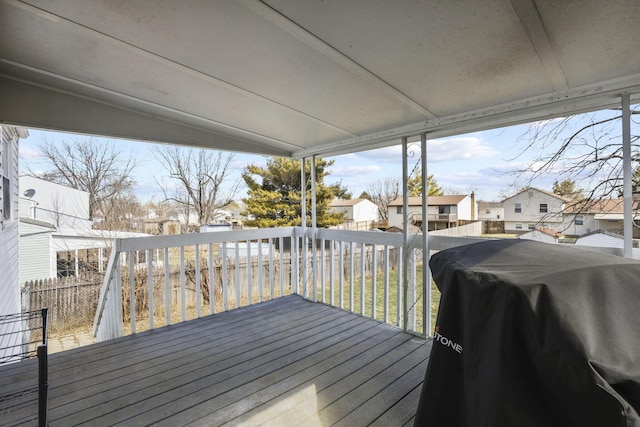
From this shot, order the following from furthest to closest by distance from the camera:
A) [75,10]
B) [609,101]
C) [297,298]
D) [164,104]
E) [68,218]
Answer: [68,218], [297,298], [164,104], [609,101], [75,10]

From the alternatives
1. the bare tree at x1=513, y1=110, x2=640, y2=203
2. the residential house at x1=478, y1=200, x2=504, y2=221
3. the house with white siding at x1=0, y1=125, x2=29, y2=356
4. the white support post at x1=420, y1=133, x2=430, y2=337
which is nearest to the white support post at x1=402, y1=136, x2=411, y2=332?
the white support post at x1=420, y1=133, x2=430, y2=337

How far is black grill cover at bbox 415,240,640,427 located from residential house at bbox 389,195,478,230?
165cm

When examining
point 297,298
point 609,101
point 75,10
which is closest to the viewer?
point 75,10

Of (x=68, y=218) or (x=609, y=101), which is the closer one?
(x=609, y=101)

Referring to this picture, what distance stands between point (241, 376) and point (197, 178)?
9390mm

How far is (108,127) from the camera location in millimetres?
2738

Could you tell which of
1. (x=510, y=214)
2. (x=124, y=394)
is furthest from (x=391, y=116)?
(x=124, y=394)

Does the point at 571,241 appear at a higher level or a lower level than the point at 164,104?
lower

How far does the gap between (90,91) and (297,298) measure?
317 centimetres

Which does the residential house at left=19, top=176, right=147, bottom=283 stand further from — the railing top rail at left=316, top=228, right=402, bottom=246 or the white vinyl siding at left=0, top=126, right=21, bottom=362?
the railing top rail at left=316, top=228, right=402, bottom=246

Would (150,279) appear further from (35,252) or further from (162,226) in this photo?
(162,226)

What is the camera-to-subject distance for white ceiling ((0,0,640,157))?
1376 mm

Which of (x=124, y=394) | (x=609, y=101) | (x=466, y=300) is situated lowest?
(x=124, y=394)

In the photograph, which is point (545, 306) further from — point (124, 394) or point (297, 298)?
point (297, 298)
